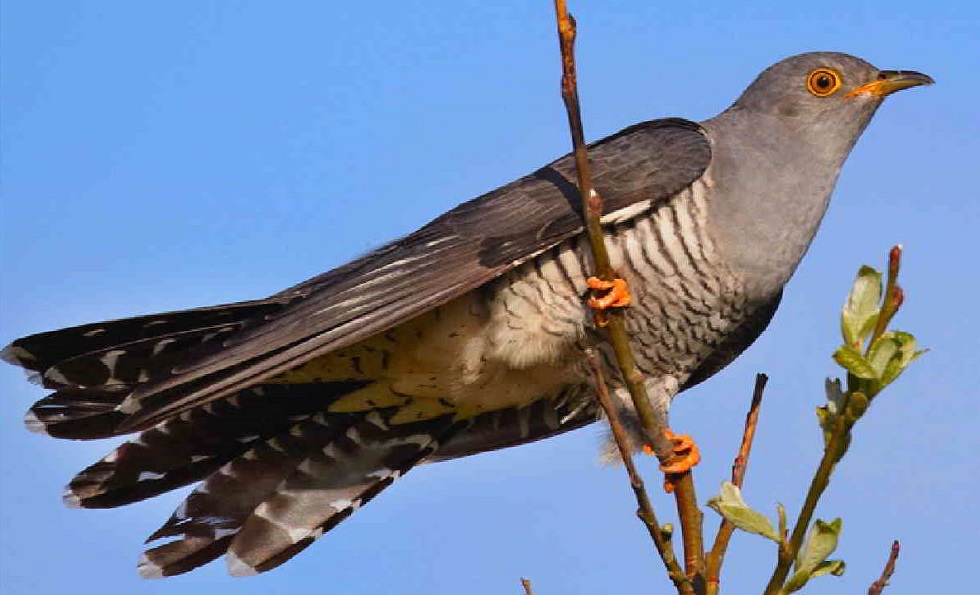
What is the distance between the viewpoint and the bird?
390cm

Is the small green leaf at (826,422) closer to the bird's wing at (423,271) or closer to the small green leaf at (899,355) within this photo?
the small green leaf at (899,355)

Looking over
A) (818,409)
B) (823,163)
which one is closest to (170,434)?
(823,163)

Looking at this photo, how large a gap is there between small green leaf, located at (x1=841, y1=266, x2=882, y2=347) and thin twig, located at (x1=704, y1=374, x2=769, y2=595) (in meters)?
0.46

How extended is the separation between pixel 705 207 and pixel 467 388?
1.09 meters

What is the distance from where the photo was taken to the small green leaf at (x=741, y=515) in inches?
85.3

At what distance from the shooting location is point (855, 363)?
6.79ft

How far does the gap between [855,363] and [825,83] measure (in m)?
2.64

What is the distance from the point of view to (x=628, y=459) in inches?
111

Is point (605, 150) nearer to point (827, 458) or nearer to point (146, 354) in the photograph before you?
point (146, 354)

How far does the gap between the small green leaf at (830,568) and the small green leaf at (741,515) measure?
0.10m

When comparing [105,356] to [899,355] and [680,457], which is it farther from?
[899,355]

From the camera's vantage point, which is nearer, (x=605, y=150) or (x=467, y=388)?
(x=605, y=150)

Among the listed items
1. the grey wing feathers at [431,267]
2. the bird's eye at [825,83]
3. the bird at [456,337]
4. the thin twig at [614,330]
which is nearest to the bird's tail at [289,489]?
the bird at [456,337]

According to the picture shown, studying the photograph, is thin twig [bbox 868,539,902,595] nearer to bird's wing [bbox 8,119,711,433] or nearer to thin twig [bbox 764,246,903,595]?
thin twig [bbox 764,246,903,595]
